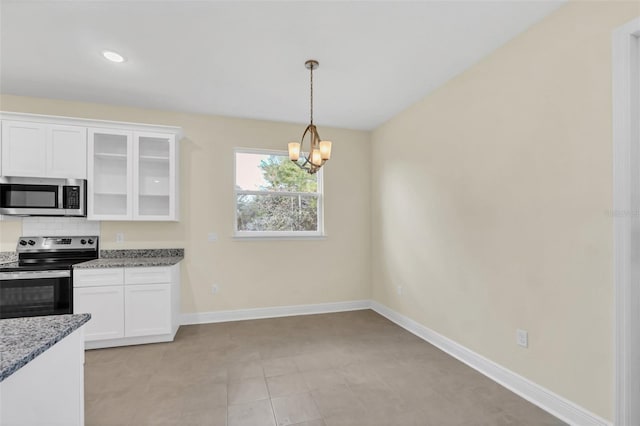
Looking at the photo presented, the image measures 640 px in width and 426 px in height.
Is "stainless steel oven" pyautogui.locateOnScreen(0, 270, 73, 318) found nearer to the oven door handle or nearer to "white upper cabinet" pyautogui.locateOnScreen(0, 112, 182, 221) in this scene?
the oven door handle

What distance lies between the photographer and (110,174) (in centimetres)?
361

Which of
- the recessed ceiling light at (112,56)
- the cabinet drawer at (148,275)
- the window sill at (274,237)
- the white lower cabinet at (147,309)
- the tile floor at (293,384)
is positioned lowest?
the tile floor at (293,384)

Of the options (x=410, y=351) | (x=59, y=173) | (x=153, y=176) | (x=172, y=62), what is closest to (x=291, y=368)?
(x=410, y=351)

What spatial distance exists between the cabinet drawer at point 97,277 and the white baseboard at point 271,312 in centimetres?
106

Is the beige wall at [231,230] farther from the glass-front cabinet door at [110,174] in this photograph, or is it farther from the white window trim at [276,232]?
the glass-front cabinet door at [110,174]

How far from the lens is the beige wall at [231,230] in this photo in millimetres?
3895

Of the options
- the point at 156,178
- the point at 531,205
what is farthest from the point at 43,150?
the point at 531,205

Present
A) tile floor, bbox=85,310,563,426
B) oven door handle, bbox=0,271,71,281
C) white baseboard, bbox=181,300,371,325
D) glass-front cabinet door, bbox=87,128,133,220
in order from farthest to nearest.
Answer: white baseboard, bbox=181,300,371,325, glass-front cabinet door, bbox=87,128,133,220, oven door handle, bbox=0,271,71,281, tile floor, bbox=85,310,563,426

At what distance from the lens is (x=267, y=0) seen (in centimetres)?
205

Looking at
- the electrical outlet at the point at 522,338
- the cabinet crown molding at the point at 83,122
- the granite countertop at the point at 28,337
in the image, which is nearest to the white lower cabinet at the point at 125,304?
the cabinet crown molding at the point at 83,122

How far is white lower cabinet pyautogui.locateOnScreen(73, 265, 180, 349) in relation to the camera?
3.15 m

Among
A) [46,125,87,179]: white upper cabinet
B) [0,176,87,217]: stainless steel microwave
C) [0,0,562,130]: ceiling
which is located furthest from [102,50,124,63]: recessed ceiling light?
[0,176,87,217]: stainless steel microwave

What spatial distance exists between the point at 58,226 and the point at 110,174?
2.71 ft

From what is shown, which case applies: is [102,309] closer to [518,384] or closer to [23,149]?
[23,149]
